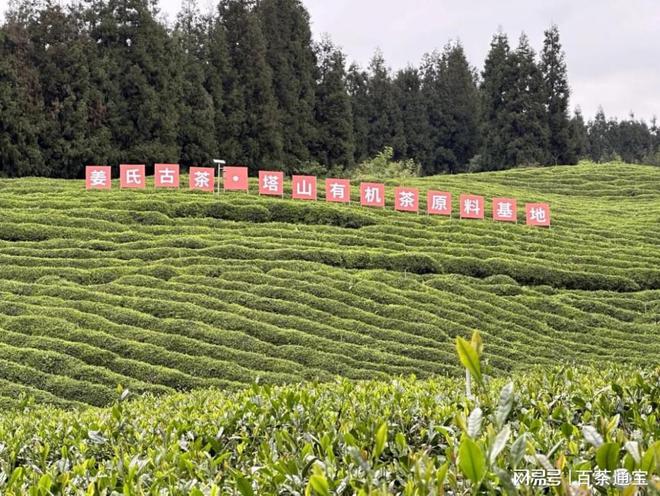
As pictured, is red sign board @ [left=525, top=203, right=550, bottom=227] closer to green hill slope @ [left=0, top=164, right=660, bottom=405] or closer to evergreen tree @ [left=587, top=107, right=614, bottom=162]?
green hill slope @ [left=0, top=164, right=660, bottom=405]

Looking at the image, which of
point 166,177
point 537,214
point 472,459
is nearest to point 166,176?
A: point 166,177

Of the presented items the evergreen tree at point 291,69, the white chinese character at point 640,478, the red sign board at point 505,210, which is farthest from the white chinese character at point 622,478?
the evergreen tree at point 291,69

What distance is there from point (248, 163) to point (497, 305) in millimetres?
17154

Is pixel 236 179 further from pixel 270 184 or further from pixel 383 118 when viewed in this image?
pixel 383 118

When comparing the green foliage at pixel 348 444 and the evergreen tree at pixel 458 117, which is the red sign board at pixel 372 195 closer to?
the green foliage at pixel 348 444

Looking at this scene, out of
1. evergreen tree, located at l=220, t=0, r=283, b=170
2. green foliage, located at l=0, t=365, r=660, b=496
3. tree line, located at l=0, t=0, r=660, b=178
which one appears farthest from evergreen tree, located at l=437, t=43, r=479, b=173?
green foliage, located at l=0, t=365, r=660, b=496

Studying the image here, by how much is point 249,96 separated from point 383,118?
40.2 ft

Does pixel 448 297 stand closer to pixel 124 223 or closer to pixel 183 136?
pixel 124 223

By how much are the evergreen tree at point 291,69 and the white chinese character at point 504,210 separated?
13.3 m

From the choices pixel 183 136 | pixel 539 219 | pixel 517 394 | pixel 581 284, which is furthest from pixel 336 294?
pixel 183 136

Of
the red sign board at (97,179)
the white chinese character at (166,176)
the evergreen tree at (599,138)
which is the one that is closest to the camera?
the red sign board at (97,179)

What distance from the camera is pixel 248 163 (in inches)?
1137

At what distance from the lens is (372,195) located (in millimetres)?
18391

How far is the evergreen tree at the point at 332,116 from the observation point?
32.3m
